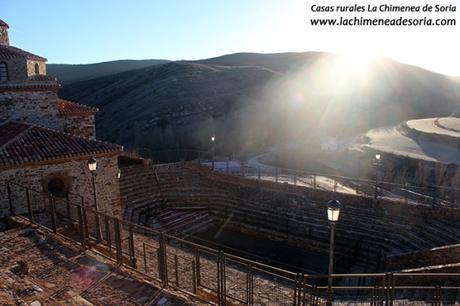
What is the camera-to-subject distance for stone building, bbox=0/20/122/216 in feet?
49.6

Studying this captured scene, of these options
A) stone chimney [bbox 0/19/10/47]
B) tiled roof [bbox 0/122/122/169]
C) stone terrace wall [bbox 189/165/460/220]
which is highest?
stone chimney [bbox 0/19/10/47]

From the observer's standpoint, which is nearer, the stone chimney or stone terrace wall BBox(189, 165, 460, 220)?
stone terrace wall BBox(189, 165, 460, 220)

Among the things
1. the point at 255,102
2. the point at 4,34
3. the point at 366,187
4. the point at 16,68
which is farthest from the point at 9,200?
the point at 255,102

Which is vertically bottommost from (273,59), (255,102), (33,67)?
(255,102)

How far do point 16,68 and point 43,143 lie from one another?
667cm

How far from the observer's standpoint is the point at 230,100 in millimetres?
52219

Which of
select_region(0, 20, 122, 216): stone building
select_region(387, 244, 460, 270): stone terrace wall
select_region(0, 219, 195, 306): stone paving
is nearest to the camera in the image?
select_region(0, 219, 195, 306): stone paving

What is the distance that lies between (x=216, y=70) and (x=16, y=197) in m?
55.5

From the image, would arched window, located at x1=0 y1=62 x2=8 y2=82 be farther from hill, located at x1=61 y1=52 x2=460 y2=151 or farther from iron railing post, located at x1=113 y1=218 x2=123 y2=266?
hill, located at x1=61 y1=52 x2=460 y2=151

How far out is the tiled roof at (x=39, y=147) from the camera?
15.0 meters

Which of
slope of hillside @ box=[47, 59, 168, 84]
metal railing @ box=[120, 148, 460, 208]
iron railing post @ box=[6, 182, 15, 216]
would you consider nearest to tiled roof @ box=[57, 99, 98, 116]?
iron railing post @ box=[6, 182, 15, 216]

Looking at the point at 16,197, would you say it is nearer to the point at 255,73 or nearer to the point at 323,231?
the point at 323,231

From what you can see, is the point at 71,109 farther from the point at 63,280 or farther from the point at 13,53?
the point at 63,280

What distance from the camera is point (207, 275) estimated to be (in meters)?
13.7
